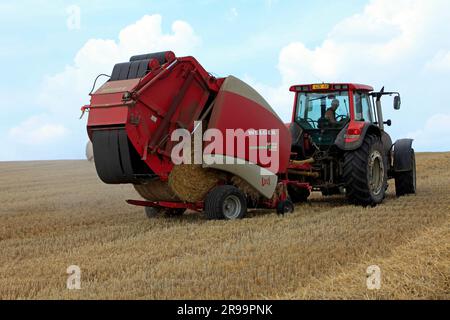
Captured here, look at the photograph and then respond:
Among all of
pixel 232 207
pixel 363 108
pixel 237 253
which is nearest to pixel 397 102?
pixel 363 108

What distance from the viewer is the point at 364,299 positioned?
438cm

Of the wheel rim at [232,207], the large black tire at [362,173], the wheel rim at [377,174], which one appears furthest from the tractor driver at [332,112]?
the wheel rim at [232,207]

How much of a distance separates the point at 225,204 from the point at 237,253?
2551 mm

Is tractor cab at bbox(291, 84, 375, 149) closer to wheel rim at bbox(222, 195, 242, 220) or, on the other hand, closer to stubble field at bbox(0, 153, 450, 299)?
stubble field at bbox(0, 153, 450, 299)


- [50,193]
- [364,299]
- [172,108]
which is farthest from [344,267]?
[50,193]

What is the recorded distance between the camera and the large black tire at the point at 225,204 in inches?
333

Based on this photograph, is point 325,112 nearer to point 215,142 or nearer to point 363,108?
point 363,108

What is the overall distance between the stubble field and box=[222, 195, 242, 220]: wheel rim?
0.43 metres

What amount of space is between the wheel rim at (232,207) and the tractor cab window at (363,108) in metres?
2.82

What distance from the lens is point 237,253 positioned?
20.2 feet

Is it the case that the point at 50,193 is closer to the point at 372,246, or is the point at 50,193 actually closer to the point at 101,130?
the point at 101,130
